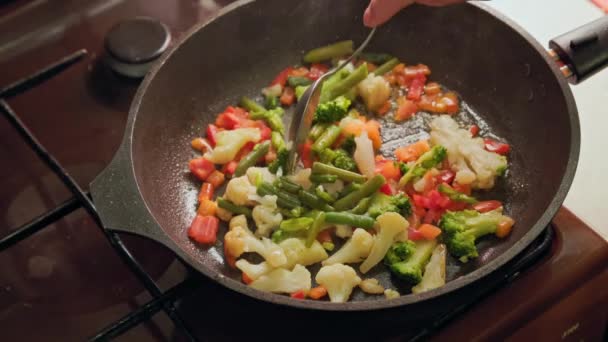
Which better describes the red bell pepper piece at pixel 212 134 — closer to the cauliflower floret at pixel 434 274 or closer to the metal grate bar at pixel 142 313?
the metal grate bar at pixel 142 313

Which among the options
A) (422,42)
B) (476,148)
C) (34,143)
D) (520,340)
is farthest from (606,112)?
(34,143)

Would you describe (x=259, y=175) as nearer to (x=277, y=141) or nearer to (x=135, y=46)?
(x=277, y=141)

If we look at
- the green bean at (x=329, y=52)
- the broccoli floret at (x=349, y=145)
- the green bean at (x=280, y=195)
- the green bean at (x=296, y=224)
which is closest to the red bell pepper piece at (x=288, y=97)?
the green bean at (x=329, y=52)

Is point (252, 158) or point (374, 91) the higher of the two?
point (374, 91)

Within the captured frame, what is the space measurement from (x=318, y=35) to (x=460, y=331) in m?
0.98

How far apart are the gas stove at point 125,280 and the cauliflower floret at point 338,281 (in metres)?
0.10

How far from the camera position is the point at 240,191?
61.7 inches

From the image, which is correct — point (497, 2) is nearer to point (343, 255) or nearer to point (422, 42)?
point (422, 42)

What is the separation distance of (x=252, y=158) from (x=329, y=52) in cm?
43

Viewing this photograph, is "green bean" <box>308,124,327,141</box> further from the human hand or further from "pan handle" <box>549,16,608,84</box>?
"pan handle" <box>549,16,608,84</box>

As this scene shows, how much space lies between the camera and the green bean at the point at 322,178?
1.59 m

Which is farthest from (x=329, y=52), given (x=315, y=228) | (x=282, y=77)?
(x=315, y=228)

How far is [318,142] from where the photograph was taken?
1690 mm

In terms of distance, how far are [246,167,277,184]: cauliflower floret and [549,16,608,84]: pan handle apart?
28.9 inches
